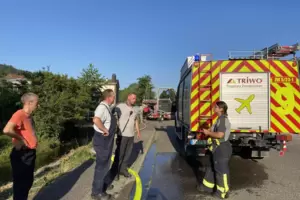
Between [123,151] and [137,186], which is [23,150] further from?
[137,186]

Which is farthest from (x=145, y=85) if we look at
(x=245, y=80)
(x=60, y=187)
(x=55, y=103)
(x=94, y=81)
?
(x=60, y=187)

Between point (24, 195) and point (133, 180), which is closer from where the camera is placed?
point (24, 195)

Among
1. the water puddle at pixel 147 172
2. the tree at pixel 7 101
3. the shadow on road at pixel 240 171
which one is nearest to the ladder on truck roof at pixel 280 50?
the shadow on road at pixel 240 171

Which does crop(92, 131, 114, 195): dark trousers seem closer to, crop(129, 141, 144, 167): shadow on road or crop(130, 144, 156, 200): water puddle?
crop(130, 144, 156, 200): water puddle

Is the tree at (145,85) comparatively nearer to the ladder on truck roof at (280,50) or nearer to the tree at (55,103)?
the tree at (55,103)

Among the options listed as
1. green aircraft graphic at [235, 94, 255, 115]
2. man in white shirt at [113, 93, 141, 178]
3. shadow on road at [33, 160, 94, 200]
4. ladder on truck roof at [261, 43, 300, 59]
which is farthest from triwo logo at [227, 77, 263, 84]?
shadow on road at [33, 160, 94, 200]

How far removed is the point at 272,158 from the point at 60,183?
22.9 feet

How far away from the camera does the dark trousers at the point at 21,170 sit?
155 inches

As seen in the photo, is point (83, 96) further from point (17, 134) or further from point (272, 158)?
point (17, 134)

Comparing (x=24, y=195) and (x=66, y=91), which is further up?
(x=66, y=91)

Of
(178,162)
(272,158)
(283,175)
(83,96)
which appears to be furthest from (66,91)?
(283,175)

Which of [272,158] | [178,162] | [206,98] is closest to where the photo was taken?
[206,98]

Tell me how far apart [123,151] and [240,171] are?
3.33m

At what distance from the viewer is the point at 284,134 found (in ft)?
25.5
